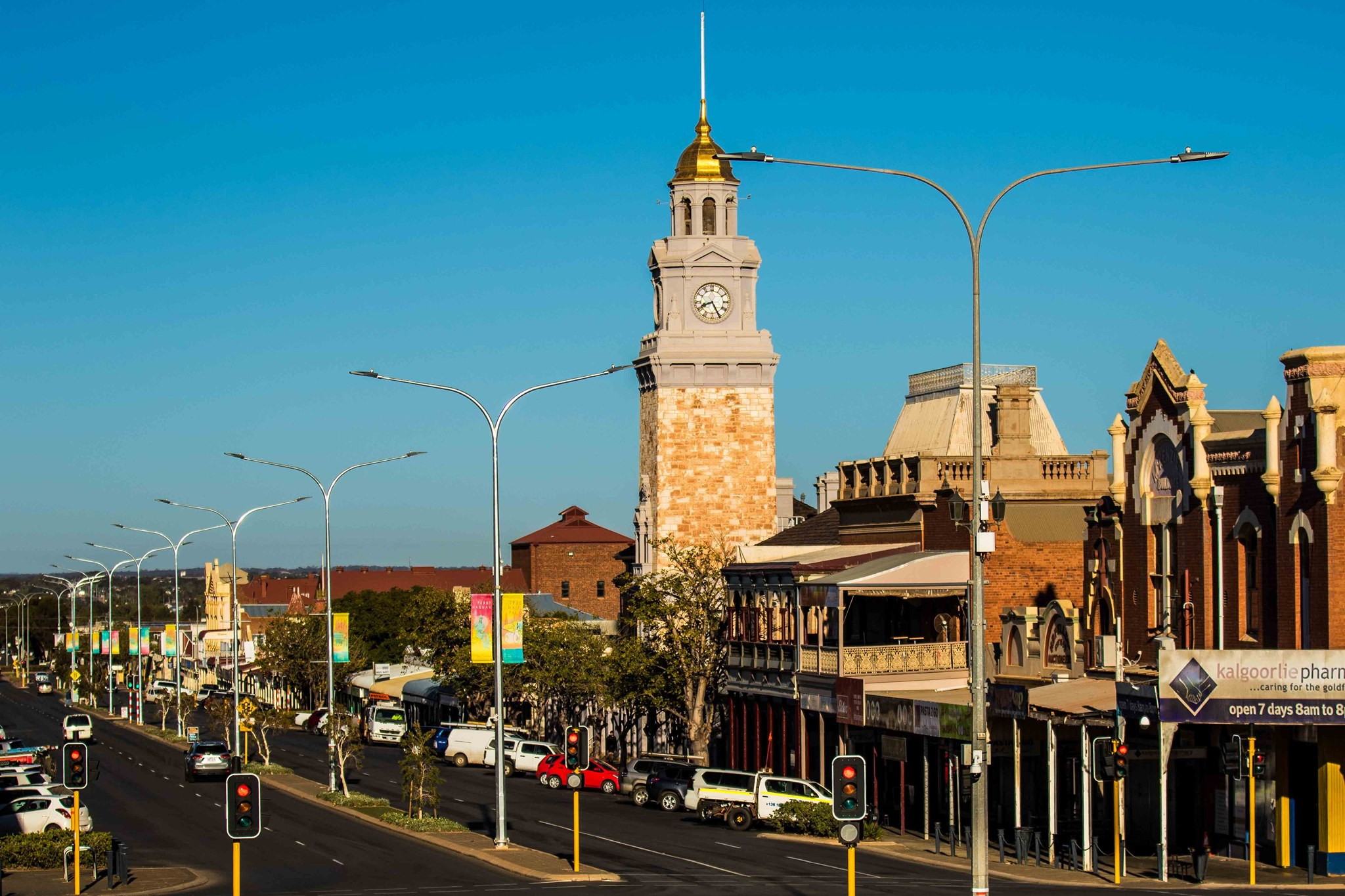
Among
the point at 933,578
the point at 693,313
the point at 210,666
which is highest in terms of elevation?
the point at 693,313

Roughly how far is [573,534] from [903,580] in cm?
10515

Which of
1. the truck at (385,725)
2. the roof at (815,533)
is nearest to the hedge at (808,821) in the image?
the roof at (815,533)

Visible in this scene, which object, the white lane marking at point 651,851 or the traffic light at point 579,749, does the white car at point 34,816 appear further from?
the traffic light at point 579,749

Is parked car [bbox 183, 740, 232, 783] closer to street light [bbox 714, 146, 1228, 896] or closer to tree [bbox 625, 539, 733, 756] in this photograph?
tree [bbox 625, 539, 733, 756]

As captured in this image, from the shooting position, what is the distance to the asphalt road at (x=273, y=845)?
123 feet

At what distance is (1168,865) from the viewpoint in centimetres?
3997

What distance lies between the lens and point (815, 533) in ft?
245

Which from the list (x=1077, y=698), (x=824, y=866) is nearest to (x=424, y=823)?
(x=824, y=866)

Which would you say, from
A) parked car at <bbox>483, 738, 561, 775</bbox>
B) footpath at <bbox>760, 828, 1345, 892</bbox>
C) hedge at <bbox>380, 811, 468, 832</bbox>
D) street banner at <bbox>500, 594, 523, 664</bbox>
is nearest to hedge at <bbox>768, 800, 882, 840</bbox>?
footpath at <bbox>760, 828, 1345, 892</bbox>

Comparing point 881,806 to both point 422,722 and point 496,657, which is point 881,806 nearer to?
point 496,657

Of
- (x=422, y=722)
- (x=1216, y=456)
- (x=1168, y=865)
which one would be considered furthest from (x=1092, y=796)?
(x=422, y=722)

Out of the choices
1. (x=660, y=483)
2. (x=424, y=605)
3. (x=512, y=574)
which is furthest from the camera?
(x=512, y=574)

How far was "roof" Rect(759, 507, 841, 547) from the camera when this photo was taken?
237 ft

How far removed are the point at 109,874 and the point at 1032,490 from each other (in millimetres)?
31675
